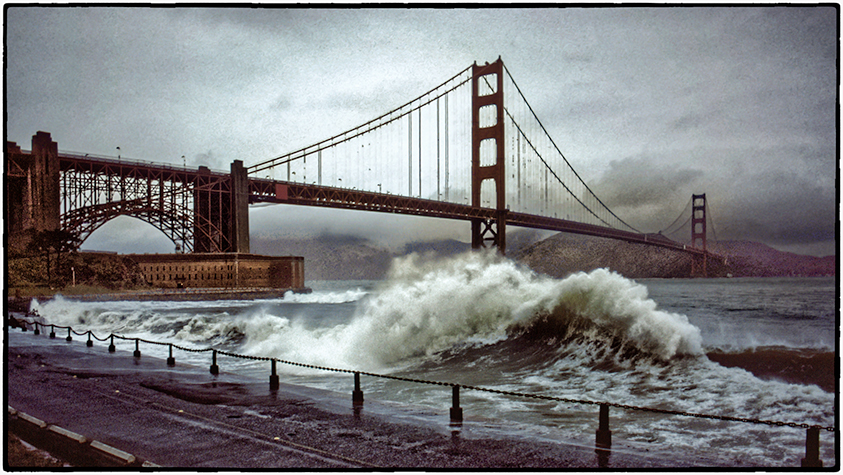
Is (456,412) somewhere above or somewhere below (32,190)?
below

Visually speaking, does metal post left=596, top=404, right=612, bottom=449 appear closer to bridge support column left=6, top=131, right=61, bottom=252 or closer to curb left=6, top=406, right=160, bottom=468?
curb left=6, top=406, right=160, bottom=468

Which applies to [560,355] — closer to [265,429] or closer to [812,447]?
[812,447]

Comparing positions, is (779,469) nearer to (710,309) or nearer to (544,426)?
(544,426)

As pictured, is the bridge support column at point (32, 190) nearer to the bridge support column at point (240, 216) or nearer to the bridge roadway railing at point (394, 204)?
the bridge roadway railing at point (394, 204)

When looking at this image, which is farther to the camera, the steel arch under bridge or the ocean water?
the steel arch under bridge

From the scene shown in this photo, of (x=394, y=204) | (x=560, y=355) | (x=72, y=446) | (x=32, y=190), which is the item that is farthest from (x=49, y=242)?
(x=394, y=204)

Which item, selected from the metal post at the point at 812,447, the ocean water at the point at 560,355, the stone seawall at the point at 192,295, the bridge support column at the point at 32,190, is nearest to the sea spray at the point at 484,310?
the ocean water at the point at 560,355

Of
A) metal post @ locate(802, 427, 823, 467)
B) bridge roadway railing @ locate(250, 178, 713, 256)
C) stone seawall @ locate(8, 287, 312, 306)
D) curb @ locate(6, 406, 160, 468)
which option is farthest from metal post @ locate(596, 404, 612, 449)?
stone seawall @ locate(8, 287, 312, 306)

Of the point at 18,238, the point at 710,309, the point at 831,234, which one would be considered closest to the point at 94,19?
the point at 18,238
